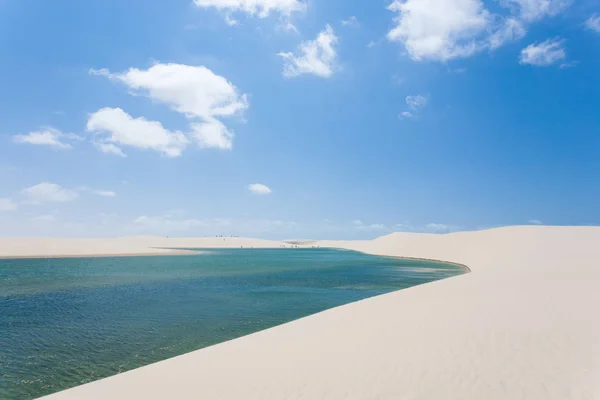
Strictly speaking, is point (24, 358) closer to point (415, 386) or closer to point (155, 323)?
point (155, 323)

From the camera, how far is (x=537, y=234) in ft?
208

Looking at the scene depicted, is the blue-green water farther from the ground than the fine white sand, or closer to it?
closer to it

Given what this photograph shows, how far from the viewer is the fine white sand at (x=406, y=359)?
756cm

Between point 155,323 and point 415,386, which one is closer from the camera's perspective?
point 415,386

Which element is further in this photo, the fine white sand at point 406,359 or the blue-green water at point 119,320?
the blue-green water at point 119,320

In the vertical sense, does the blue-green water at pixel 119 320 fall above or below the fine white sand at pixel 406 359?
below

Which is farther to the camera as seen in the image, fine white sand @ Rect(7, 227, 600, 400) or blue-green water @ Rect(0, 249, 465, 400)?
blue-green water @ Rect(0, 249, 465, 400)

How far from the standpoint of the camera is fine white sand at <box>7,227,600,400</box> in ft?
24.8

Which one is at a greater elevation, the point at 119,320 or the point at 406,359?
the point at 406,359

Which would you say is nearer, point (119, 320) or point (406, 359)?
point (406, 359)

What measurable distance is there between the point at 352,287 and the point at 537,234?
2048 inches

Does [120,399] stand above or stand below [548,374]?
below

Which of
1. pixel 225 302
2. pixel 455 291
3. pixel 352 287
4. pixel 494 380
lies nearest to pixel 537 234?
pixel 352 287

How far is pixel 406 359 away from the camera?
922 centimetres
